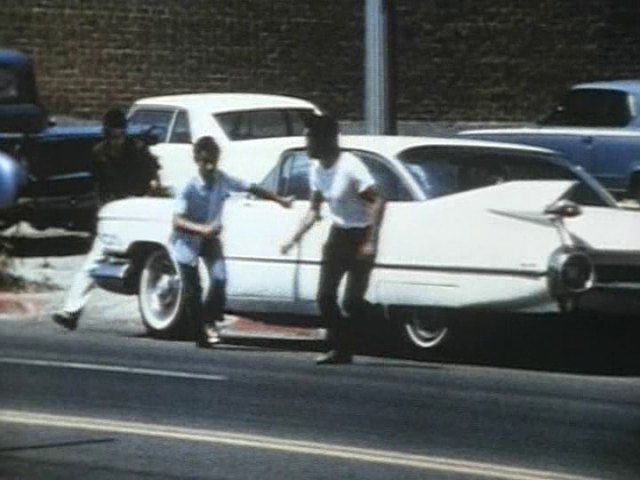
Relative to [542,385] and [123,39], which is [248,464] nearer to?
[542,385]

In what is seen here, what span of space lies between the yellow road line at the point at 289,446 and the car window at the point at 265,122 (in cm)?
68

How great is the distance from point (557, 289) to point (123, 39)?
2.95ft

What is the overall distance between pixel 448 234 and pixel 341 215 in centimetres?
19

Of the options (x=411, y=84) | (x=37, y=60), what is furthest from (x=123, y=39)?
(x=411, y=84)

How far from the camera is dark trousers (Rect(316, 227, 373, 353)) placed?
4.61m

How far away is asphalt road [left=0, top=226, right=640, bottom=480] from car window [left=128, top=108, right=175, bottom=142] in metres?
0.30

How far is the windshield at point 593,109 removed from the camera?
14.3ft

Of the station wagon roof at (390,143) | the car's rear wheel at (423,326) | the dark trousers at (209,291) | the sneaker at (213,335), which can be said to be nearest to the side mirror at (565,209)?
the station wagon roof at (390,143)

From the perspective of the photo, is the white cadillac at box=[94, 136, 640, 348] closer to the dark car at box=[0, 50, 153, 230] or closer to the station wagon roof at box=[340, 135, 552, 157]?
the station wagon roof at box=[340, 135, 552, 157]

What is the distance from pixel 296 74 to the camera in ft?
15.1

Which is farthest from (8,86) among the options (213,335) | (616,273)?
(616,273)

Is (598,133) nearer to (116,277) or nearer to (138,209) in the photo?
(138,209)

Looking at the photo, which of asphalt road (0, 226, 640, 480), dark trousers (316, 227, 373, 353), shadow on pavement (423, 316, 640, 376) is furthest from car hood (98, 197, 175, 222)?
shadow on pavement (423, 316, 640, 376)

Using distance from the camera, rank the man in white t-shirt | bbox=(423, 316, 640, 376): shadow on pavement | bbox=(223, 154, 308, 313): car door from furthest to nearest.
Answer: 1. bbox=(223, 154, 308, 313): car door
2. the man in white t-shirt
3. bbox=(423, 316, 640, 376): shadow on pavement
